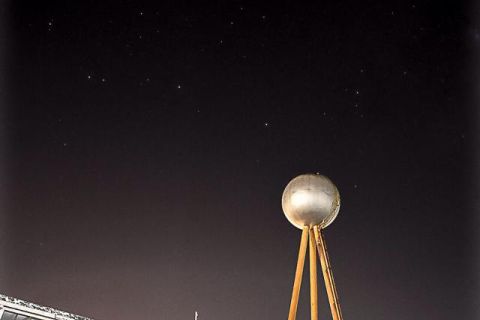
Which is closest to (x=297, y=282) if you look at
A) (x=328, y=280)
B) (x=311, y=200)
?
(x=328, y=280)

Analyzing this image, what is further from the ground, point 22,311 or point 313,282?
point 313,282

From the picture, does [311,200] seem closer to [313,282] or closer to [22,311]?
[313,282]

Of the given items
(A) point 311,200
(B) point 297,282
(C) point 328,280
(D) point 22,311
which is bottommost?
(D) point 22,311

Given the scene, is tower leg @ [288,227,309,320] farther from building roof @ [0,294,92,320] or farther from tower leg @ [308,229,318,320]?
building roof @ [0,294,92,320]

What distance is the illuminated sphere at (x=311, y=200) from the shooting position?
16.0 metres

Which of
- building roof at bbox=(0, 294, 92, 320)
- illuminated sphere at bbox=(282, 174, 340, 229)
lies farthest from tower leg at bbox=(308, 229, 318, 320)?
building roof at bbox=(0, 294, 92, 320)

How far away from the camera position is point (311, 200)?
16016mm

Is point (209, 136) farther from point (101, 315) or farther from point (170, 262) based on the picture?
point (101, 315)

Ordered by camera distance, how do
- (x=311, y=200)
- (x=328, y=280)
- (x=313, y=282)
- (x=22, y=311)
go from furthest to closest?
1. (x=328, y=280)
2. (x=313, y=282)
3. (x=311, y=200)
4. (x=22, y=311)

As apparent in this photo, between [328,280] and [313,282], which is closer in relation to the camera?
[313,282]

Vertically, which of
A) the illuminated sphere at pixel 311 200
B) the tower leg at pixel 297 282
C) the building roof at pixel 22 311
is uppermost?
the illuminated sphere at pixel 311 200

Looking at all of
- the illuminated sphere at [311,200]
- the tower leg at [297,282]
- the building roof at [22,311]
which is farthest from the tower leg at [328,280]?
the building roof at [22,311]

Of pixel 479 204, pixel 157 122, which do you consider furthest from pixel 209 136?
pixel 479 204

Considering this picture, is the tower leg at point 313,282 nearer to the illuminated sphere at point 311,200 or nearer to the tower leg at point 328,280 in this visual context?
the tower leg at point 328,280
